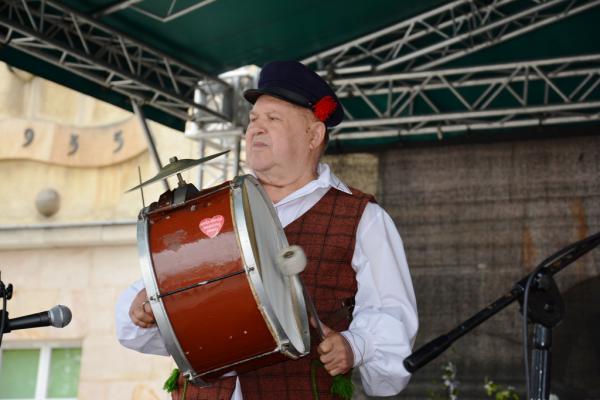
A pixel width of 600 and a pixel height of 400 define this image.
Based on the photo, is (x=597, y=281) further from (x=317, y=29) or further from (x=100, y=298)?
(x=100, y=298)

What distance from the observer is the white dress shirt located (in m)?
2.59

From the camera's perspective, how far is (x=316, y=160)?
2.94 m

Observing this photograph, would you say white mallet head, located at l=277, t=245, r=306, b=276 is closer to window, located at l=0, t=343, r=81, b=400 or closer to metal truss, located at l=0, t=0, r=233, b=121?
metal truss, located at l=0, t=0, r=233, b=121

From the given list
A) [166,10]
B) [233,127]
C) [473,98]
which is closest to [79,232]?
[233,127]

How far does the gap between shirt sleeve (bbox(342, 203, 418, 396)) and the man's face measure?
10.2 inches

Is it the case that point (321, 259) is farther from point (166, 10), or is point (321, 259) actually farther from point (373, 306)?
point (166, 10)

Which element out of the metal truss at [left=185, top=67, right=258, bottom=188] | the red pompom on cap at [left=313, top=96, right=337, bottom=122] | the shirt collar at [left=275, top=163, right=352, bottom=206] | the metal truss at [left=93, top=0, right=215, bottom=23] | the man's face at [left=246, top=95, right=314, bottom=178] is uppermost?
the metal truss at [left=93, top=0, right=215, bottom=23]

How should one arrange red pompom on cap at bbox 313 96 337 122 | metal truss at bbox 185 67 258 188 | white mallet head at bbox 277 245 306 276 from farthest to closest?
metal truss at bbox 185 67 258 188 → red pompom on cap at bbox 313 96 337 122 → white mallet head at bbox 277 245 306 276

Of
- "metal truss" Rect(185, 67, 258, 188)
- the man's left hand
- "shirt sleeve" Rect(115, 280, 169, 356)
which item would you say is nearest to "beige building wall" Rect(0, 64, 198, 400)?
"metal truss" Rect(185, 67, 258, 188)

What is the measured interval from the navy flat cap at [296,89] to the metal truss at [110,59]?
2.82m

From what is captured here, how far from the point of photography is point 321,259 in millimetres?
2709

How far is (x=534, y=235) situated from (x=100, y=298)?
16.6ft

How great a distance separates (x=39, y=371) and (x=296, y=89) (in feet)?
27.0

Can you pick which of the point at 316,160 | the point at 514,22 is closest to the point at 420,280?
the point at 514,22
